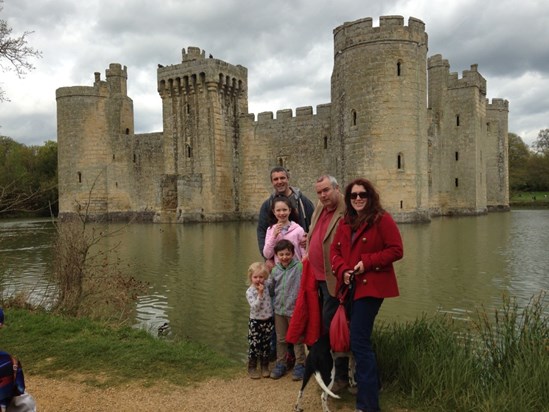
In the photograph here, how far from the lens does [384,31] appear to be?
22297 millimetres

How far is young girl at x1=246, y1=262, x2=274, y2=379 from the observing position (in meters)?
4.75

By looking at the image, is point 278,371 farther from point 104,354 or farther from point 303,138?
point 303,138

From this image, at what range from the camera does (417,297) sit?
832 cm

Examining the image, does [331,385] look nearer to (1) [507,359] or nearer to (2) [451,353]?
(2) [451,353]

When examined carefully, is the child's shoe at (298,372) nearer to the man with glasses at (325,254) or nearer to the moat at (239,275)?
the man with glasses at (325,254)

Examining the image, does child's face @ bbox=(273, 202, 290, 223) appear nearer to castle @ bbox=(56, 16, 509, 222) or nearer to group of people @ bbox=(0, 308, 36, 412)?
group of people @ bbox=(0, 308, 36, 412)

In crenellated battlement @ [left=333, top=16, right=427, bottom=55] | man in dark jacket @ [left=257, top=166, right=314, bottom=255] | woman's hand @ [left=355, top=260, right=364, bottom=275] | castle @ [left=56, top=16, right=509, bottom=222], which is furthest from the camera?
castle @ [left=56, top=16, right=509, bottom=222]

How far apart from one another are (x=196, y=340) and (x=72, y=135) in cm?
3105

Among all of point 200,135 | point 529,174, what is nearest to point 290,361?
point 200,135

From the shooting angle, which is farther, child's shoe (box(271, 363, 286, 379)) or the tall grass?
child's shoe (box(271, 363, 286, 379))

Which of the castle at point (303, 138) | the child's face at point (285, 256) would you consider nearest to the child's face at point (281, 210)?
the child's face at point (285, 256)

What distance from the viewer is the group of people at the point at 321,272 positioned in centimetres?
363

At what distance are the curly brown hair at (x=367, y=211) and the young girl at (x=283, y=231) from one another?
1013 mm

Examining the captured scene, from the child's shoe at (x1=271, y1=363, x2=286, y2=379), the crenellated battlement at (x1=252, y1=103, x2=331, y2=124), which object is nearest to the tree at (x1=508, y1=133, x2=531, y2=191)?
the crenellated battlement at (x1=252, y1=103, x2=331, y2=124)
